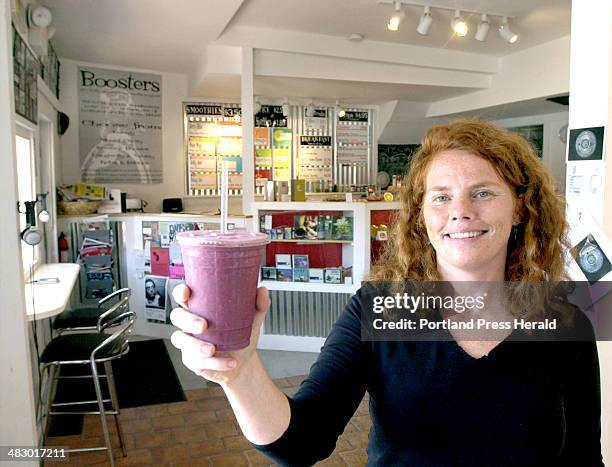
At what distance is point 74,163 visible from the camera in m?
6.42

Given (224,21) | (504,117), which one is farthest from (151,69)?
(504,117)

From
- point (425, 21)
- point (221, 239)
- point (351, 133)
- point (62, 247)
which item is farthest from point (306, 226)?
point (221, 239)

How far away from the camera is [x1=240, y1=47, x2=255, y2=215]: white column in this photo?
5391 mm

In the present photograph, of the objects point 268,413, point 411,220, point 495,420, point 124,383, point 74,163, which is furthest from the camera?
point 74,163

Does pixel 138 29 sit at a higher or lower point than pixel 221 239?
higher

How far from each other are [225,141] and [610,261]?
6049 millimetres

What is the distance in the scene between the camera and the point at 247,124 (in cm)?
541

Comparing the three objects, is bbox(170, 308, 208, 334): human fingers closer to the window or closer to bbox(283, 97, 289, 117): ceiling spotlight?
the window

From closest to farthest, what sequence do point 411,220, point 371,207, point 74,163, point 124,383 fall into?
1. point 411,220
2. point 124,383
3. point 371,207
4. point 74,163

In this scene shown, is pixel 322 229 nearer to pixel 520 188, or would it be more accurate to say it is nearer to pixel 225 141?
pixel 225 141

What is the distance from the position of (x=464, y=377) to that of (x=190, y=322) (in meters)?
0.66

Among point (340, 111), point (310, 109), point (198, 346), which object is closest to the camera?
point (198, 346)

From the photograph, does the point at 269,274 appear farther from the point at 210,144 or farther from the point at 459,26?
the point at 459,26

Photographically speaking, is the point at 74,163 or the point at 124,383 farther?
the point at 74,163
